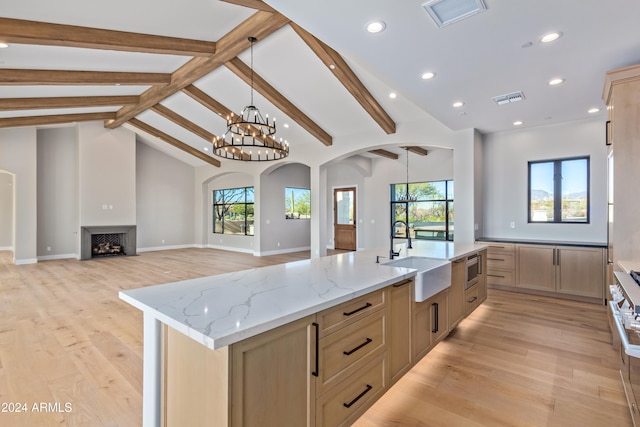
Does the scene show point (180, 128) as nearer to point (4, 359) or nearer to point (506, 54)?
point (4, 359)

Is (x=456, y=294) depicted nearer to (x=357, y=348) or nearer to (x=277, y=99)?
(x=357, y=348)

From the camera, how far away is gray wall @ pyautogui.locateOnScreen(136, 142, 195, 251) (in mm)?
10609

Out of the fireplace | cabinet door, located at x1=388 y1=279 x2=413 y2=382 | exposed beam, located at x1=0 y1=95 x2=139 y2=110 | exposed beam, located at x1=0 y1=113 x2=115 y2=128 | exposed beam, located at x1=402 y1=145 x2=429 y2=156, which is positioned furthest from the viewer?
the fireplace

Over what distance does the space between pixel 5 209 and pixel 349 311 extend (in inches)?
552

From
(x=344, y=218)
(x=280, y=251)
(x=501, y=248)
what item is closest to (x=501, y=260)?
A: (x=501, y=248)

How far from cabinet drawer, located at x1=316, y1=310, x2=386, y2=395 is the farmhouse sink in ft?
1.61

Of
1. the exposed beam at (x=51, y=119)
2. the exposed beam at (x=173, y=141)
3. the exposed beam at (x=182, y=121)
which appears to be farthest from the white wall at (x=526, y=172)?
the exposed beam at (x=51, y=119)

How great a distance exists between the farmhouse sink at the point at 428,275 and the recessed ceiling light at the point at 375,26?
196 cm

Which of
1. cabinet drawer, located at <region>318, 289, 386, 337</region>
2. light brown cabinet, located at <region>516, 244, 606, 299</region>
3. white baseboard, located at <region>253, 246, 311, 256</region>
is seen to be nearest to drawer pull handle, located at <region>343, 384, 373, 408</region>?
cabinet drawer, located at <region>318, 289, 386, 337</region>

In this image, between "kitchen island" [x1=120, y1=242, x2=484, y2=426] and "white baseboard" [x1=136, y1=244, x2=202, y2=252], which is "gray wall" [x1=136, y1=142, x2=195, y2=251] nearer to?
"white baseboard" [x1=136, y1=244, x2=202, y2=252]

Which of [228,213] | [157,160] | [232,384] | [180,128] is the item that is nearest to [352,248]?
[228,213]

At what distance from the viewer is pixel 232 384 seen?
116cm

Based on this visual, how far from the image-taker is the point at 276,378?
1.31 m

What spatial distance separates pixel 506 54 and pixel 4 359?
17.7ft
